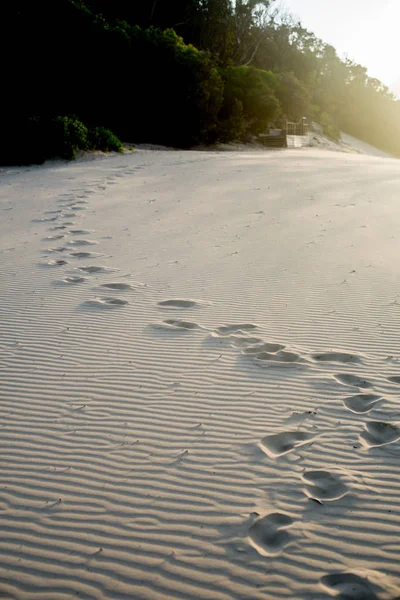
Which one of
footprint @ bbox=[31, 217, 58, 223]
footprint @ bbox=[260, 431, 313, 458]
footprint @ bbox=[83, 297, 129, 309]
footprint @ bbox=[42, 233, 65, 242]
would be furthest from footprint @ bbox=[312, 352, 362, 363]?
footprint @ bbox=[31, 217, 58, 223]

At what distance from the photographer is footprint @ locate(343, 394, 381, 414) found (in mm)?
3407

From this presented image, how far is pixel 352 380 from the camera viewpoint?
3.78m

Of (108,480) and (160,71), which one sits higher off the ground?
(160,71)

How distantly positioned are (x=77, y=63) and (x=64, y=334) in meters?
20.8

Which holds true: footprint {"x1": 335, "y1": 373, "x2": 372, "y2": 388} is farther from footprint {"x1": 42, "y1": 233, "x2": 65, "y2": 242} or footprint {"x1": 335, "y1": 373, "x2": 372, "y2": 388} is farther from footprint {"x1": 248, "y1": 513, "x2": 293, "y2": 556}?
footprint {"x1": 42, "y1": 233, "x2": 65, "y2": 242}

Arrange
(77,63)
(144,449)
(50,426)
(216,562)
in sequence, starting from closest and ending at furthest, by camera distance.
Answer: (216,562) < (144,449) < (50,426) < (77,63)

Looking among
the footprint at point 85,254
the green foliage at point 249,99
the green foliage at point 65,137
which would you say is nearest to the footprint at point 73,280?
the footprint at point 85,254

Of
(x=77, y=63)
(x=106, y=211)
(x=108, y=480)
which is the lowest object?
(x=108, y=480)

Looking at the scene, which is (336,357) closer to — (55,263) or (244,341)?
(244,341)

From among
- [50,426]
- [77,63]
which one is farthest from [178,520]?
[77,63]

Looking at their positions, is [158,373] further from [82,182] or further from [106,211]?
[82,182]

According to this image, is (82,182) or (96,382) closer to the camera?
(96,382)

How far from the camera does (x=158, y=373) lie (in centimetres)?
400

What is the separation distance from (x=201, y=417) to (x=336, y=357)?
4.34 ft
